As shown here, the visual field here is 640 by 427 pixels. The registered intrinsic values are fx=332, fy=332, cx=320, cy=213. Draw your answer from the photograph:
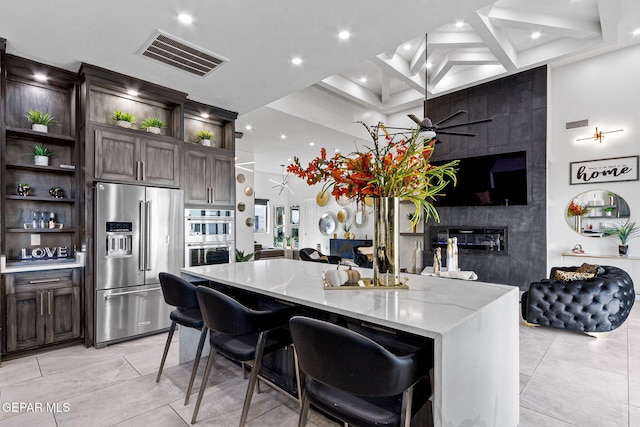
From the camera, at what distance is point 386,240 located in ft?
6.15

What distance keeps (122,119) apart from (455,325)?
3.88 m

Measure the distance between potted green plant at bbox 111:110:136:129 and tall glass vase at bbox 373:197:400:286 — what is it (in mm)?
3147

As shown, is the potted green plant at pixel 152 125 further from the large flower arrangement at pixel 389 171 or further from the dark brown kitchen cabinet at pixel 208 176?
the large flower arrangement at pixel 389 171

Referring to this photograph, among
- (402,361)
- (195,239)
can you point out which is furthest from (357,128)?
(402,361)

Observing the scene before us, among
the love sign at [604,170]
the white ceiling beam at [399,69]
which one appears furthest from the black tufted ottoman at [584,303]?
the white ceiling beam at [399,69]

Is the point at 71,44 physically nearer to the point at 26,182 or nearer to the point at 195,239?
the point at 26,182

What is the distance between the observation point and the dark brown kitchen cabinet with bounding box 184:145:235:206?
14.2ft

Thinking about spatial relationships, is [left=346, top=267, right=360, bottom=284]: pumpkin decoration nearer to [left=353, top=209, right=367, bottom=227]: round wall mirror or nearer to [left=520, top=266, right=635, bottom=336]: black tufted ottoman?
[left=520, top=266, right=635, bottom=336]: black tufted ottoman

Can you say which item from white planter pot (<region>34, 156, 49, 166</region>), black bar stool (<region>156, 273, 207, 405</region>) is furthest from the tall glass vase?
white planter pot (<region>34, 156, 49, 166</region>)

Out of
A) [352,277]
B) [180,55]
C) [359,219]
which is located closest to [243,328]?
[352,277]

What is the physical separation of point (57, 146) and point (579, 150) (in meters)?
7.66

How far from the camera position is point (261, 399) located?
230cm

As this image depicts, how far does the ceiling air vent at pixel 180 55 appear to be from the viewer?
2881mm

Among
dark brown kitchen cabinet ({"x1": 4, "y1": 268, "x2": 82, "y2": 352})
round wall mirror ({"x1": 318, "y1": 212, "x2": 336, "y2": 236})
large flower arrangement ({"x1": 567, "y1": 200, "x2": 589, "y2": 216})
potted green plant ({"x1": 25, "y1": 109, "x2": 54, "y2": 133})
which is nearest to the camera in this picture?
dark brown kitchen cabinet ({"x1": 4, "y1": 268, "x2": 82, "y2": 352})
